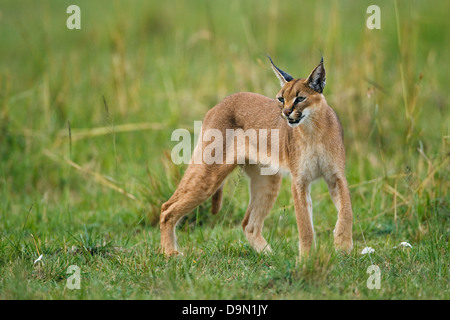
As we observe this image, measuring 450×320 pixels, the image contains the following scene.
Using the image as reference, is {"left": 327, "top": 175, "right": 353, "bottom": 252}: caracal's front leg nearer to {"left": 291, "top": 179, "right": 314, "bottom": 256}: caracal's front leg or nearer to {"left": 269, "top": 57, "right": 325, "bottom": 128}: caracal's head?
{"left": 291, "top": 179, "right": 314, "bottom": 256}: caracal's front leg

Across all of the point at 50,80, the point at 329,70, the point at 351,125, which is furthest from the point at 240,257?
the point at 50,80

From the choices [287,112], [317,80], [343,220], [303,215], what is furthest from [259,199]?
[317,80]

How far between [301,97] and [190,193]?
1444 mm

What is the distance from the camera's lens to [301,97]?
5.30 metres

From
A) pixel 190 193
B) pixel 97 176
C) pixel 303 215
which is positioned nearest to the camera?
pixel 303 215

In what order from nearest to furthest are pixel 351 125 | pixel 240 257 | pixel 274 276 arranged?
pixel 274 276 < pixel 240 257 < pixel 351 125

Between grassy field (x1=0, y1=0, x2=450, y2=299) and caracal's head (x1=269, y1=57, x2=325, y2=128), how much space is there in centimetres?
65

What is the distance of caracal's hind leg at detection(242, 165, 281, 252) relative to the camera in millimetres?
6285

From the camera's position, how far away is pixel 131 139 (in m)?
9.37

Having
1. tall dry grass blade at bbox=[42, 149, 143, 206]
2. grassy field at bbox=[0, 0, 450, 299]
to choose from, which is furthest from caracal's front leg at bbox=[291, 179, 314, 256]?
tall dry grass blade at bbox=[42, 149, 143, 206]

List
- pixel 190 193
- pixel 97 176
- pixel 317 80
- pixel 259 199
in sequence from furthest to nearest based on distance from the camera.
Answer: pixel 97 176
pixel 259 199
pixel 190 193
pixel 317 80

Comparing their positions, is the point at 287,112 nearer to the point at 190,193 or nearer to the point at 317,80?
the point at 317,80
